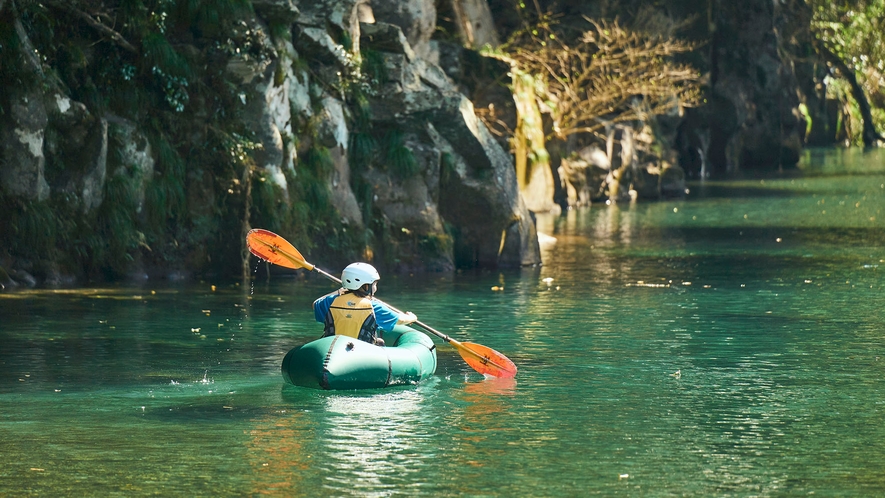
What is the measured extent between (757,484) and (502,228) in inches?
586

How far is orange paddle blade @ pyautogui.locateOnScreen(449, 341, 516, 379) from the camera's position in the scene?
1330cm

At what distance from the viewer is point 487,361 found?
1335cm

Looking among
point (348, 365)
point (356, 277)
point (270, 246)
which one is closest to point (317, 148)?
point (270, 246)

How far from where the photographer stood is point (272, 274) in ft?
72.8

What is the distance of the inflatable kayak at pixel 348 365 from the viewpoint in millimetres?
12281

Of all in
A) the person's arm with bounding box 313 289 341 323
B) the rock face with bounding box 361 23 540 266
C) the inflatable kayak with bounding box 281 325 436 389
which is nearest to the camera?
the inflatable kayak with bounding box 281 325 436 389

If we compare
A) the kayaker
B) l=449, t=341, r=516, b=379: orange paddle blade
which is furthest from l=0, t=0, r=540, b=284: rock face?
l=449, t=341, r=516, b=379: orange paddle blade

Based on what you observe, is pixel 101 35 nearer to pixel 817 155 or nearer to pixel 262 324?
pixel 262 324

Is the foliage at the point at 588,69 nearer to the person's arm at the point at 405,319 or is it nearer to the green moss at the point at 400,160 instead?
the green moss at the point at 400,160

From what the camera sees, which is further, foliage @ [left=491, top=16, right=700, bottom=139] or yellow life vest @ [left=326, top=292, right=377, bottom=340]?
foliage @ [left=491, top=16, right=700, bottom=139]

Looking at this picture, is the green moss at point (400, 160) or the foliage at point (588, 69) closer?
the green moss at point (400, 160)

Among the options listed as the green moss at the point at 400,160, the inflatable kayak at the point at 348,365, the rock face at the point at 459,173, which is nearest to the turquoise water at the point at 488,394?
the inflatable kayak at the point at 348,365

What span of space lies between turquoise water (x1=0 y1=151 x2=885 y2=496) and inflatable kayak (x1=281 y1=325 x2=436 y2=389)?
0.15 metres

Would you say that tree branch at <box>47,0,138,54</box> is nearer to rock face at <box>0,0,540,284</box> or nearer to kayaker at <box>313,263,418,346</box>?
rock face at <box>0,0,540,284</box>
